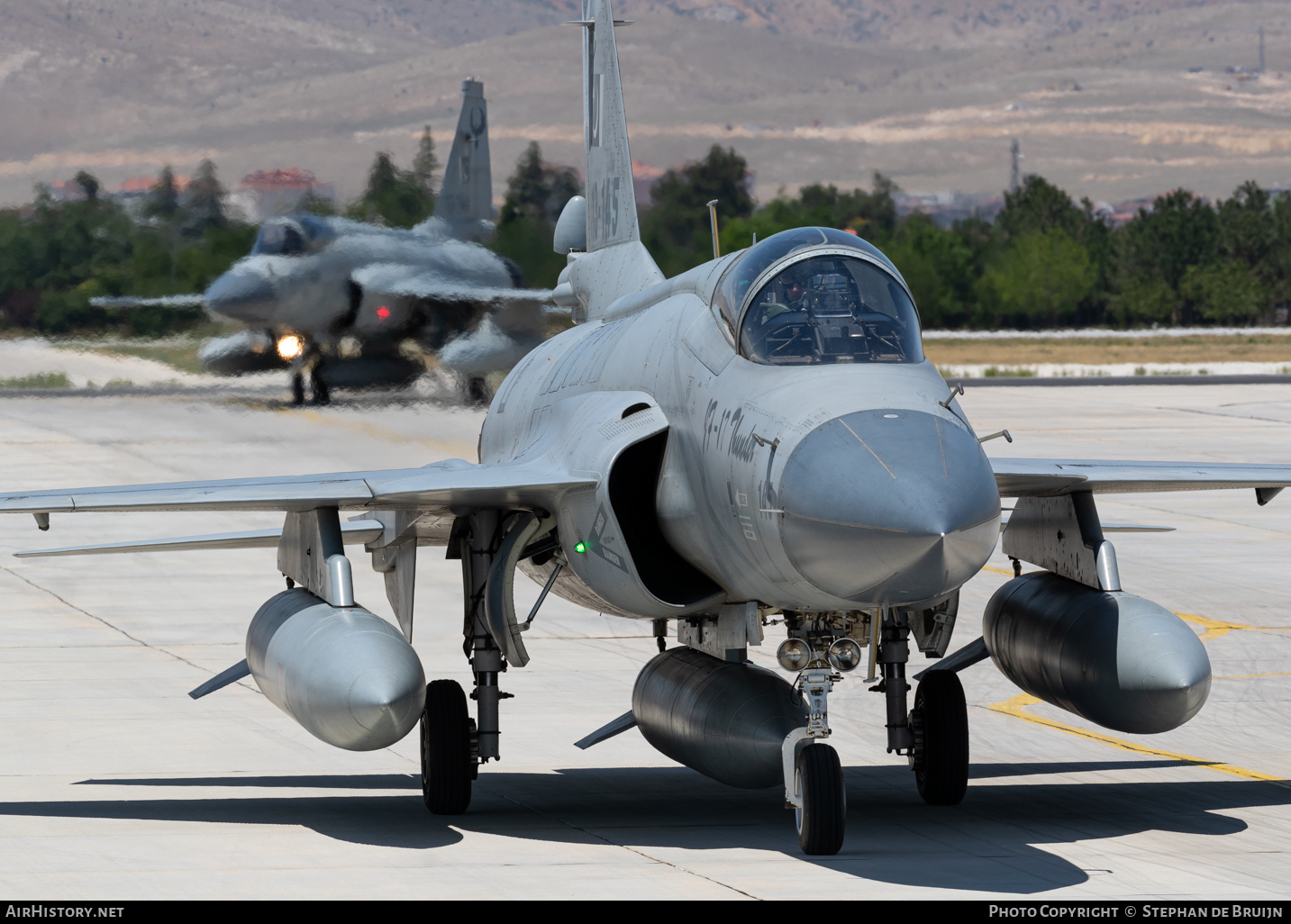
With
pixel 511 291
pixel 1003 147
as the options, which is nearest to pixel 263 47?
pixel 1003 147

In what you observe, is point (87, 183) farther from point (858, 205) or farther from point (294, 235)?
point (858, 205)

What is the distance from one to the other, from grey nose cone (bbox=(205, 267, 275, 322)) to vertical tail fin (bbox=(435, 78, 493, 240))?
457cm

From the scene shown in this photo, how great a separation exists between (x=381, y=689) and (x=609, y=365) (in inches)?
122

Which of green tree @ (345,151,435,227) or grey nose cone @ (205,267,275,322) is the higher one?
green tree @ (345,151,435,227)

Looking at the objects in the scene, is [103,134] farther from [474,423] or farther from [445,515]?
[445,515]

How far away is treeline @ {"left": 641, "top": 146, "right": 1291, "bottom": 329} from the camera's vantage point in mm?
106688

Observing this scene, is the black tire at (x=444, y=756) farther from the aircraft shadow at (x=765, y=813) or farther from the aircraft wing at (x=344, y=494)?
the aircraft wing at (x=344, y=494)

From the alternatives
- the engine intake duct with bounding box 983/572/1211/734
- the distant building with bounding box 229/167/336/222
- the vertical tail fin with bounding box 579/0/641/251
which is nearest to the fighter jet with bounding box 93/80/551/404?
the distant building with bounding box 229/167/336/222

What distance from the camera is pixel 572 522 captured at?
37.3 feet

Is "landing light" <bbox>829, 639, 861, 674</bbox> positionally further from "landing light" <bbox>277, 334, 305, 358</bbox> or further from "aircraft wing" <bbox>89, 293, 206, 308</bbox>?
"aircraft wing" <bbox>89, 293, 206, 308</bbox>

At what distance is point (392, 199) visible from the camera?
40562 mm

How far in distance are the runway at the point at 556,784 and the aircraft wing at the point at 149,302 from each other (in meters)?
16.0

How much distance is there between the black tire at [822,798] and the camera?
31.7 ft

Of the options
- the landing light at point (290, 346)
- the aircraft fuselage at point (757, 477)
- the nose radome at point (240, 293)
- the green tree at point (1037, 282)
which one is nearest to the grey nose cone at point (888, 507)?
the aircraft fuselage at point (757, 477)
